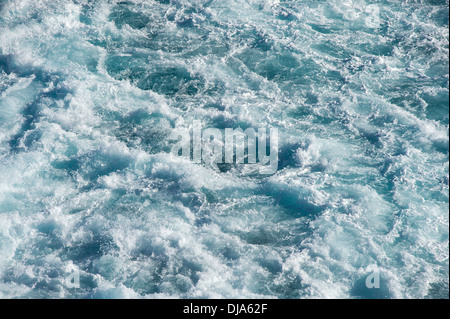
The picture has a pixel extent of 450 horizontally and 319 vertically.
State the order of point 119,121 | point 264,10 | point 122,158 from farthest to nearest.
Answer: point 264,10 → point 119,121 → point 122,158

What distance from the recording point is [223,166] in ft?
26.1

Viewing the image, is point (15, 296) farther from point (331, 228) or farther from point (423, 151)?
point (423, 151)

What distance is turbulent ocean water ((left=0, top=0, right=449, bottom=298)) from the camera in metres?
6.40

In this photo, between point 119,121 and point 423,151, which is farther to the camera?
point 119,121

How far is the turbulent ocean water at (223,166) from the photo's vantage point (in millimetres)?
6402

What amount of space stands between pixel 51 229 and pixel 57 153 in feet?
5.80

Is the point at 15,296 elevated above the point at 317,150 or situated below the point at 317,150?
below
